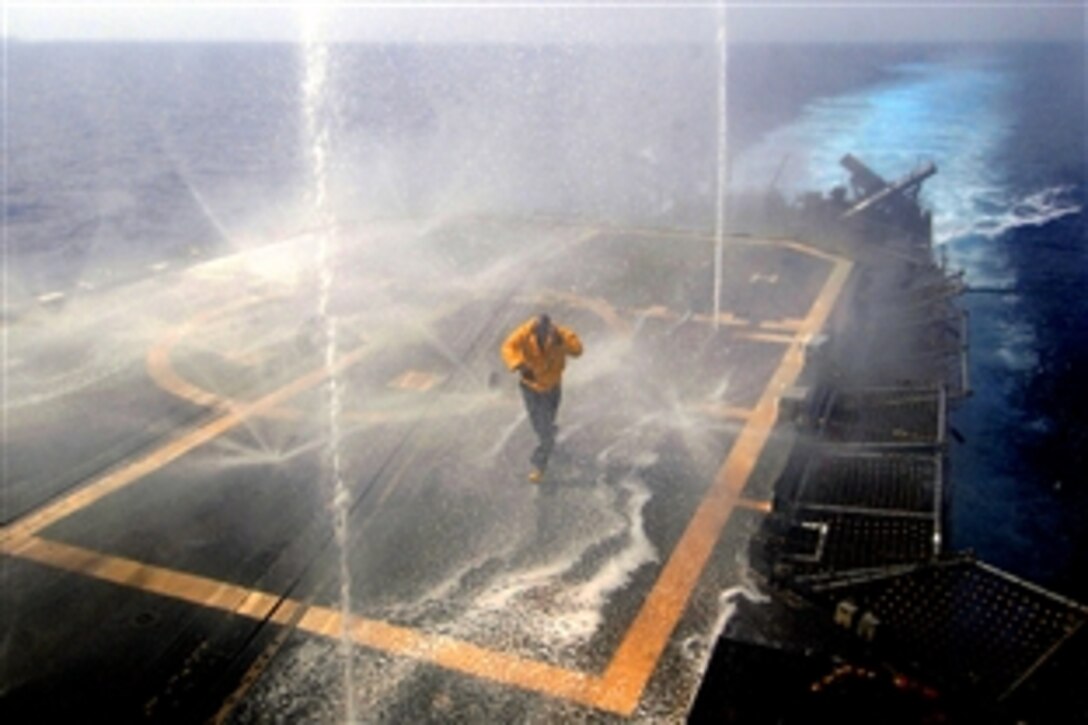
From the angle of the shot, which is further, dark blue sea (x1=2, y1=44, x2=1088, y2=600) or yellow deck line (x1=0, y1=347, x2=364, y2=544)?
dark blue sea (x1=2, y1=44, x2=1088, y2=600)

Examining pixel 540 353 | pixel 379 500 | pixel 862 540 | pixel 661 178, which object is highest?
pixel 661 178

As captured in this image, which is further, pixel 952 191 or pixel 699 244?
pixel 952 191

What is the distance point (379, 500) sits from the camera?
349 inches

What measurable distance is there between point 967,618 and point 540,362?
4996 millimetres

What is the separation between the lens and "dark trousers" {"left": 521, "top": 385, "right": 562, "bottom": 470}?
8984mm

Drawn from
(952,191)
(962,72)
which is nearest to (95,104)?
(952,191)

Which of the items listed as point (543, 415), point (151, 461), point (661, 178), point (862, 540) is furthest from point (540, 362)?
point (661, 178)

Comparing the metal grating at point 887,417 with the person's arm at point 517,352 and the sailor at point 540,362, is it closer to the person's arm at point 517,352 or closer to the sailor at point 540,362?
the sailor at point 540,362

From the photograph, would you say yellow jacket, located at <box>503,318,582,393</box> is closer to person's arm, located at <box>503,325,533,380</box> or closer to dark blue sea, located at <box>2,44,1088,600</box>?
person's arm, located at <box>503,325,533,380</box>

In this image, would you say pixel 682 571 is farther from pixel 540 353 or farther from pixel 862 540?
pixel 540 353

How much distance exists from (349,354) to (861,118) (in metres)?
72.6

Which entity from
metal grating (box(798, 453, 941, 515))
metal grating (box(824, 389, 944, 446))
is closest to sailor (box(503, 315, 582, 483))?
metal grating (box(798, 453, 941, 515))

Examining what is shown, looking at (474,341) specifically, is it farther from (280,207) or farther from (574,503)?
(280,207)

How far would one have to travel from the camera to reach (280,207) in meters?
50.4
